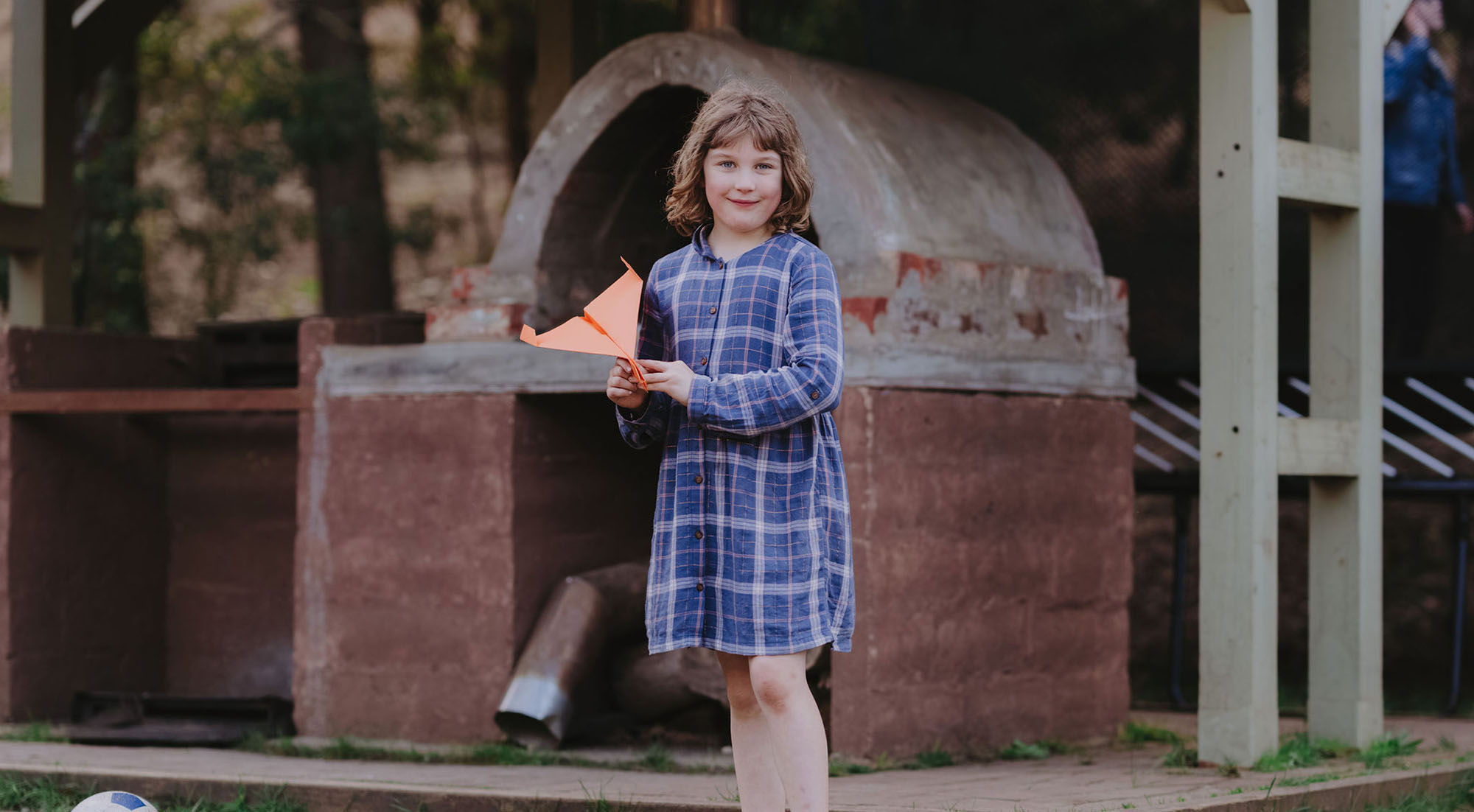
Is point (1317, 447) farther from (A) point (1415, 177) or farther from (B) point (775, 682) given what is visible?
(A) point (1415, 177)

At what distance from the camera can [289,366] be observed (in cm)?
744

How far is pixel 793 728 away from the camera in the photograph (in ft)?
10.6

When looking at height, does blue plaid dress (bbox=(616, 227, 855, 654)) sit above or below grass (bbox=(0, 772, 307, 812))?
above

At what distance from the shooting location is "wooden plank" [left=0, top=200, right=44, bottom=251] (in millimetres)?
7648

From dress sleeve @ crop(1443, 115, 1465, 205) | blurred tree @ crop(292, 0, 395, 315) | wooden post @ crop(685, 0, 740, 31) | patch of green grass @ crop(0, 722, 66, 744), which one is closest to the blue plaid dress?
wooden post @ crop(685, 0, 740, 31)

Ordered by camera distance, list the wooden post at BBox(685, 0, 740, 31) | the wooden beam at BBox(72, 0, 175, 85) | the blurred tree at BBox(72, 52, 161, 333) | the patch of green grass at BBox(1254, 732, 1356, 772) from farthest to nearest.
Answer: the blurred tree at BBox(72, 52, 161, 333), the wooden beam at BBox(72, 0, 175, 85), the wooden post at BBox(685, 0, 740, 31), the patch of green grass at BBox(1254, 732, 1356, 772)

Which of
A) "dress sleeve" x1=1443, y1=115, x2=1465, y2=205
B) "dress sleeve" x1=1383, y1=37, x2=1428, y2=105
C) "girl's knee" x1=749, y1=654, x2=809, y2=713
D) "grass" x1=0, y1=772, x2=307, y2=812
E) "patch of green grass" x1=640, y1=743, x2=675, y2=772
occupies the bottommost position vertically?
"patch of green grass" x1=640, y1=743, x2=675, y2=772

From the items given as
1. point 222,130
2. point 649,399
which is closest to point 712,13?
point 649,399

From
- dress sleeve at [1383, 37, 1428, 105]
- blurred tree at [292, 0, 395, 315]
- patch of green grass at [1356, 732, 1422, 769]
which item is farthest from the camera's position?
blurred tree at [292, 0, 395, 315]

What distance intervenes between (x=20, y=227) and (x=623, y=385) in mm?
5415

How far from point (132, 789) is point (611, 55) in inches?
109

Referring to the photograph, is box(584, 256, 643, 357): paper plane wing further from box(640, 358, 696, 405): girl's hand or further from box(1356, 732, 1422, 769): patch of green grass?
box(1356, 732, 1422, 769): patch of green grass

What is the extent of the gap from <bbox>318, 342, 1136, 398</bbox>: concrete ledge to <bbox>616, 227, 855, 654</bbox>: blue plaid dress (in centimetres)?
183

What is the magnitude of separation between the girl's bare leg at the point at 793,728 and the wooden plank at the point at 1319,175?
2616mm
